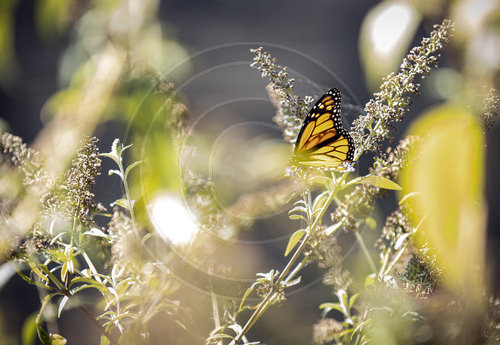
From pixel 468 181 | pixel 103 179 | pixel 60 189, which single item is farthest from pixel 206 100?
pixel 468 181

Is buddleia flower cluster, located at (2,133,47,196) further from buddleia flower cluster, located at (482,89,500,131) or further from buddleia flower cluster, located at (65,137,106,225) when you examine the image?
buddleia flower cluster, located at (482,89,500,131)

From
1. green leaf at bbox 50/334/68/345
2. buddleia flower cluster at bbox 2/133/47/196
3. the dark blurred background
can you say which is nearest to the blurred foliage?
the dark blurred background

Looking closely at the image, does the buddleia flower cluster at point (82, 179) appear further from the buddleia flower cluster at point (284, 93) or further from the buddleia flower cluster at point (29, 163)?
the buddleia flower cluster at point (284, 93)

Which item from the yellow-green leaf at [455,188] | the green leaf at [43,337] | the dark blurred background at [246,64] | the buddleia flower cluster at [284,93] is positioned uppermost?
the dark blurred background at [246,64]

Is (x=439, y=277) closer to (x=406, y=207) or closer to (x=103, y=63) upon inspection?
(x=406, y=207)

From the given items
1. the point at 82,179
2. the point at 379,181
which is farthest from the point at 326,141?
the point at 82,179

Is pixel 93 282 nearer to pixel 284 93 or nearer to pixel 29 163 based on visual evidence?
pixel 29 163

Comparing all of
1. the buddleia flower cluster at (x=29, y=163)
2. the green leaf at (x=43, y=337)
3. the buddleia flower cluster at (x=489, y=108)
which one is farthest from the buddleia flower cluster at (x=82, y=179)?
the buddleia flower cluster at (x=489, y=108)
